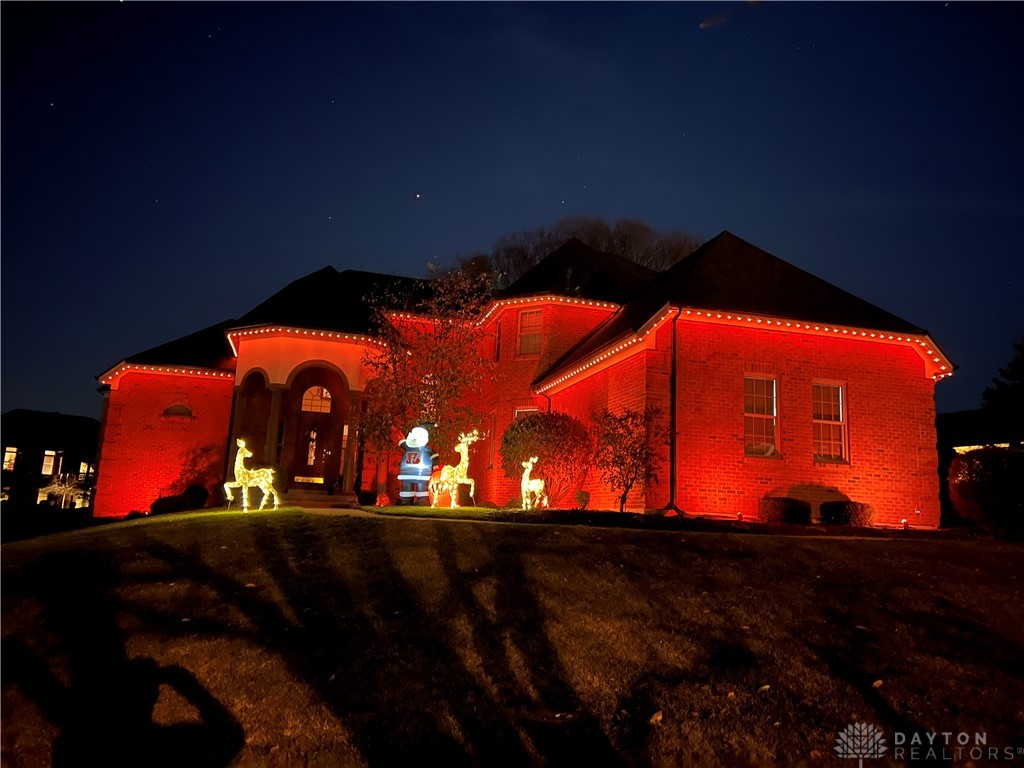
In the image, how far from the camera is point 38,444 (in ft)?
164

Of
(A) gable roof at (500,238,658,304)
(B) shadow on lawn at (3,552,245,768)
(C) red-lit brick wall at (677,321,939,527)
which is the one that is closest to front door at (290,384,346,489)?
(A) gable roof at (500,238,658,304)

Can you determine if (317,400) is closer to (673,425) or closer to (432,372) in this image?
(432,372)

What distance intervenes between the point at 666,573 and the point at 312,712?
4355 millimetres

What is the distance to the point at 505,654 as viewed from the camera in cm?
689

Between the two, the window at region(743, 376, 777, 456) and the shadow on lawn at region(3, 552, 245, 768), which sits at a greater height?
the window at region(743, 376, 777, 456)

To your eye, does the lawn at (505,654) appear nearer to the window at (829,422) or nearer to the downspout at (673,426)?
the downspout at (673,426)

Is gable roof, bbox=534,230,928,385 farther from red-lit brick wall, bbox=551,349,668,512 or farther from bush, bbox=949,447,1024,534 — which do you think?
bush, bbox=949,447,1024,534

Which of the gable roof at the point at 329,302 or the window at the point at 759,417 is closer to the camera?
the window at the point at 759,417

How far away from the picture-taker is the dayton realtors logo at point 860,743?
18.2ft

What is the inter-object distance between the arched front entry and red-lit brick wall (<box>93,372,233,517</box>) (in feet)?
6.96

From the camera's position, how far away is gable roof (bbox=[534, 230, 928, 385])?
16.4 metres

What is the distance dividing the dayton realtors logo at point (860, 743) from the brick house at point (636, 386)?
9.46 m

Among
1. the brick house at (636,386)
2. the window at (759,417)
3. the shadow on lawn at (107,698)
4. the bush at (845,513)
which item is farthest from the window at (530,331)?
the shadow on lawn at (107,698)

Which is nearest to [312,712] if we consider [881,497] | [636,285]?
[881,497]
